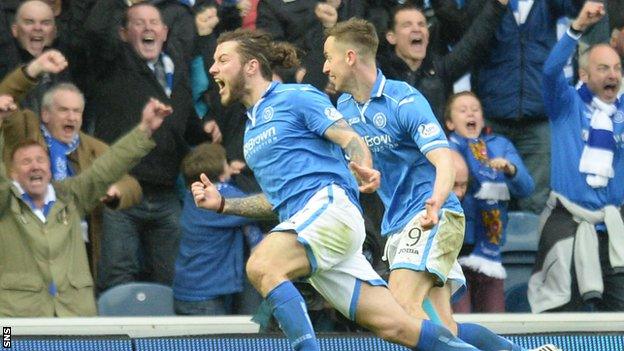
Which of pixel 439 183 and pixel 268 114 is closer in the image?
pixel 439 183

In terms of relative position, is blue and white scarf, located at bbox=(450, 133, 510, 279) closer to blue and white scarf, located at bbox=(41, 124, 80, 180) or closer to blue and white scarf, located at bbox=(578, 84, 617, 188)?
blue and white scarf, located at bbox=(578, 84, 617, 188)

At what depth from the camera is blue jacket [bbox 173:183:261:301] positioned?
1130 centimetres

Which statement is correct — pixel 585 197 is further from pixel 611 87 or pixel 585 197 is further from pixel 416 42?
pixel 416 42

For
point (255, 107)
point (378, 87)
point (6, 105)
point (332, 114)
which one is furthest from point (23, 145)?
point (332, 114)

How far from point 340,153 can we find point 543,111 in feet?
11.9

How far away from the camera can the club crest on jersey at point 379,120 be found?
9.35 m

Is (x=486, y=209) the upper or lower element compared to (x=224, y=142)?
lower

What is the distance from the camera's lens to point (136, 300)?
11.2 meters

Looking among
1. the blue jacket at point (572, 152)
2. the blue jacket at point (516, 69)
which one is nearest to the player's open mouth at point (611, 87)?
the blue jacket at point (572, 152)

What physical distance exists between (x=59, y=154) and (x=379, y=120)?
276 centimetres

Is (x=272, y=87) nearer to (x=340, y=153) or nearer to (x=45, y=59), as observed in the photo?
(x=340, y=153)

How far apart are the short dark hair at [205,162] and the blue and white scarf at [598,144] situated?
2.29 metres

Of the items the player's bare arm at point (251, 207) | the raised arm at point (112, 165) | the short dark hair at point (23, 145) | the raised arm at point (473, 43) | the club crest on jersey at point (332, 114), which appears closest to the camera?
the club crest on jersey at point (332, 114)

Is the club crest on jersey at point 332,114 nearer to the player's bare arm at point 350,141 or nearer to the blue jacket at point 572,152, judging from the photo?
the player's bare arm at point 350,141
